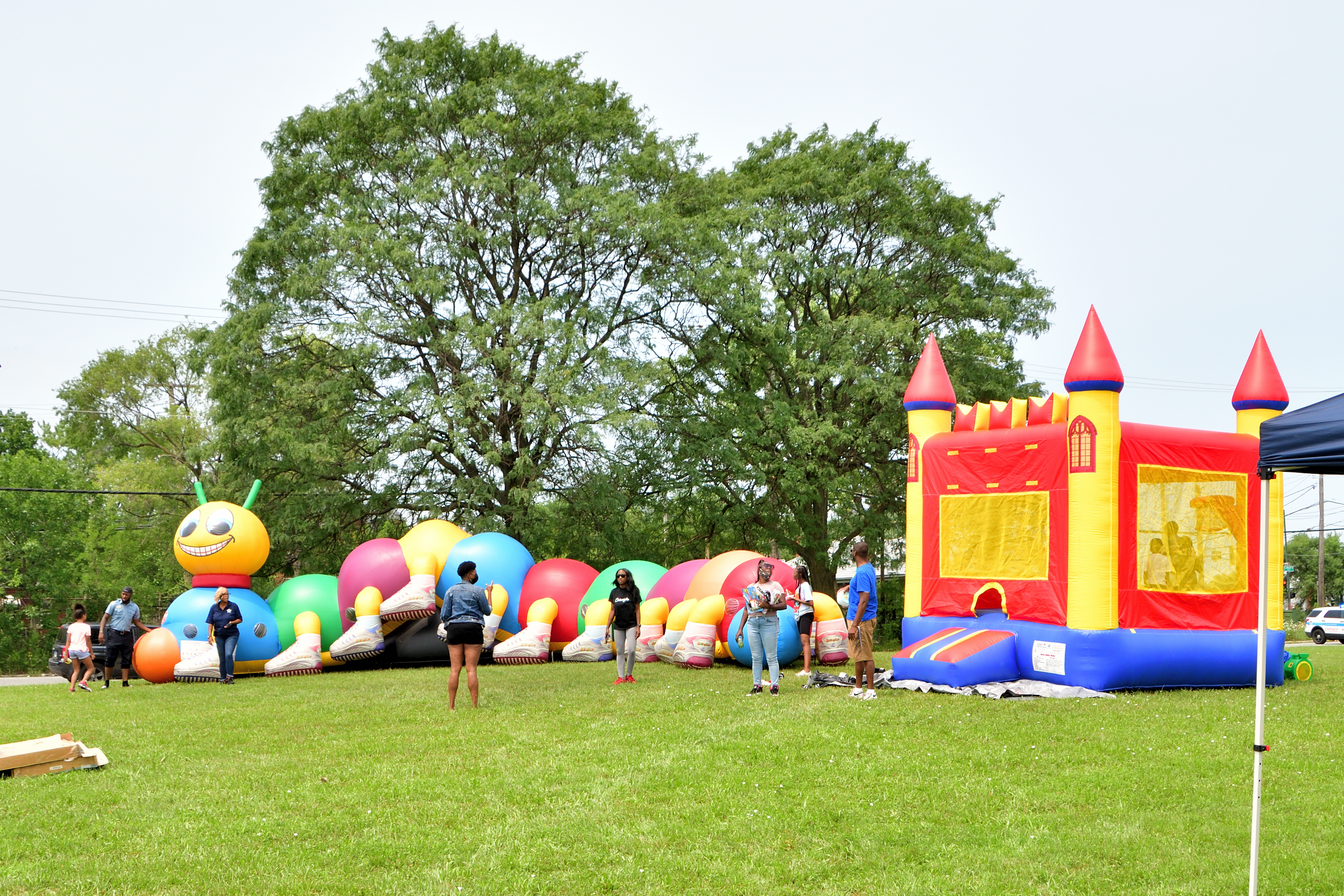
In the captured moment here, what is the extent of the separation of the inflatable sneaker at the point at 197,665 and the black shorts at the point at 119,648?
2.58ft

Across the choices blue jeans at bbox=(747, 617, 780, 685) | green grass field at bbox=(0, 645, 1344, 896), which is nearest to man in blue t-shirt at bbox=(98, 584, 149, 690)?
green grass field at bbox=(0, 645, 1344, 896)

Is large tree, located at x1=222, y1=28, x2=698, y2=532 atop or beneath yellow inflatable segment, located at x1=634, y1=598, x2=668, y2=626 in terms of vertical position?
atop

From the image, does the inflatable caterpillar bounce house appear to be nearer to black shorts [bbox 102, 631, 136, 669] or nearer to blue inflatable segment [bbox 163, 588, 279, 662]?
blue inflatable segment [bbox 163, 588, 279, 662]

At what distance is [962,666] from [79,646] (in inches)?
527

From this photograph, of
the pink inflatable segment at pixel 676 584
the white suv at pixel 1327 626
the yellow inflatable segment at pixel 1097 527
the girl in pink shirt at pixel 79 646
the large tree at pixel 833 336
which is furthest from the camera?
the white suv at pixel 1327 626

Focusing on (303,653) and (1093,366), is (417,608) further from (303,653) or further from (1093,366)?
(1093,366)

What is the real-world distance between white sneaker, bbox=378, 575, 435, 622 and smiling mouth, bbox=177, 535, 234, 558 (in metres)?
2.96

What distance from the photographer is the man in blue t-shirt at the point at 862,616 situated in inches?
514

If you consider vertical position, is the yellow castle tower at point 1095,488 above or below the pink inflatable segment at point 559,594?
above

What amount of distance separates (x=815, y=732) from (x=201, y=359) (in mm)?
20394

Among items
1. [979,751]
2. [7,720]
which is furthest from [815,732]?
[7,720]

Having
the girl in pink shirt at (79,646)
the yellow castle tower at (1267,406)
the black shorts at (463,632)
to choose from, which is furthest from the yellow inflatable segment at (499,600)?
the yellow castle tower at (1267,406)

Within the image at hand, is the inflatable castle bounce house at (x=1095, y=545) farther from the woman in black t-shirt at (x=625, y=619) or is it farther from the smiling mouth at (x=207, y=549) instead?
the smiling mouth at (x=207, y=549)

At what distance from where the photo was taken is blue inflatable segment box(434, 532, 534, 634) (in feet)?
68.5
